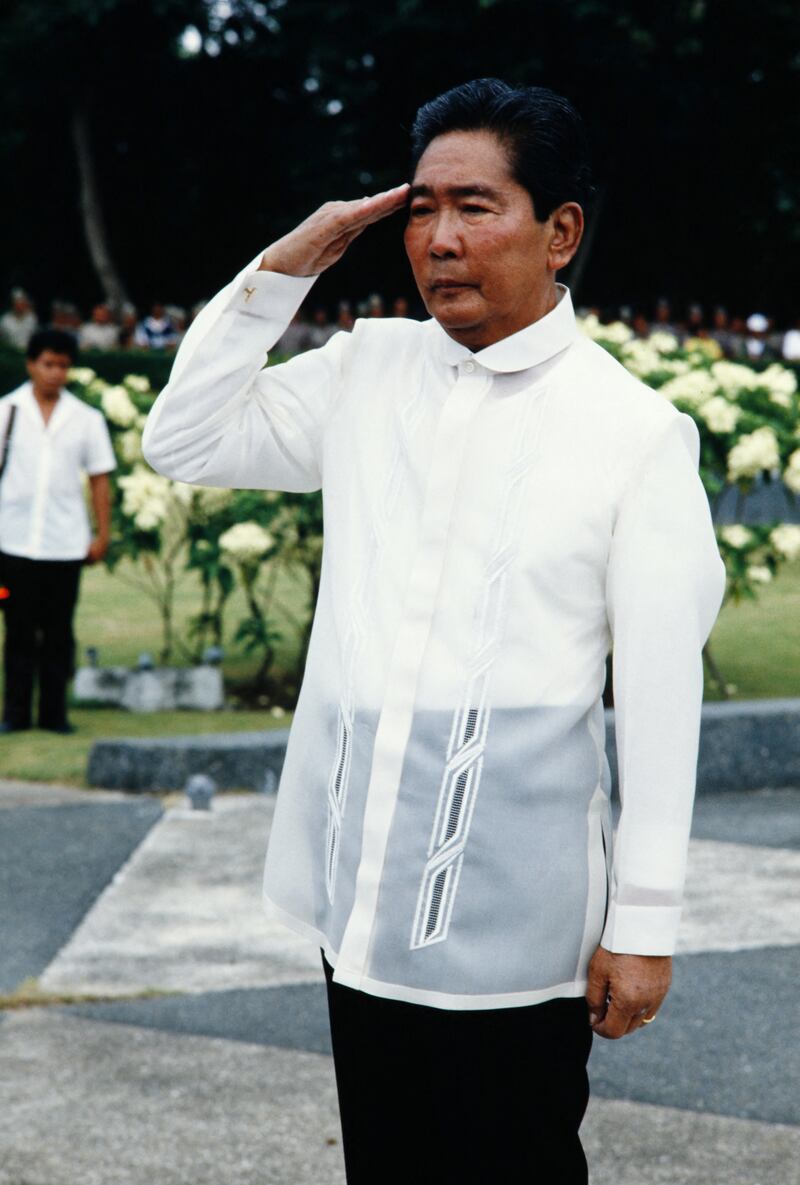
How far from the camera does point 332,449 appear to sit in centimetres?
241

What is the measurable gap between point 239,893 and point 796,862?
179cm

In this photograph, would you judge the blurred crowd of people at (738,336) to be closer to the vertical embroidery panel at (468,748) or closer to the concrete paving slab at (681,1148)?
the concrete paving slab at (681,1148)

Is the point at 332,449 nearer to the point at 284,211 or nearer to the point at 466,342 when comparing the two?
the point at 466,342

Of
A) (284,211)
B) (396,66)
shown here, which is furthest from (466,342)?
(284,211)

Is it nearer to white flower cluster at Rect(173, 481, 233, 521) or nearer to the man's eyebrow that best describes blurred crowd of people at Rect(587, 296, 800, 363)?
white flower cluster at Rect(173, 481, 233, 521)

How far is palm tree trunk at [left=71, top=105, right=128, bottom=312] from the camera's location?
30750 millimetres

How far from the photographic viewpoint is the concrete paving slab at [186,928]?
4418mm

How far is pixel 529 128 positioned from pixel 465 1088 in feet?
4.09

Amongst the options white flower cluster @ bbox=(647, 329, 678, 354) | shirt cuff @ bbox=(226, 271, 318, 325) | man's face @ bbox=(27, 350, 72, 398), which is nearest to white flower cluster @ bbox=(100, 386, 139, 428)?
man's face @ bbox=(27, 350, 72, 398)

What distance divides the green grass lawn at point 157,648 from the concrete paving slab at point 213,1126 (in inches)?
110

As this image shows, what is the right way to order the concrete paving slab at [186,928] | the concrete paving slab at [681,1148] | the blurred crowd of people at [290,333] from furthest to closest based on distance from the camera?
the blurred crowd of people at [290,333] < the concrete paving slab at [186,928] < the concrete paving slab at [681,1148]

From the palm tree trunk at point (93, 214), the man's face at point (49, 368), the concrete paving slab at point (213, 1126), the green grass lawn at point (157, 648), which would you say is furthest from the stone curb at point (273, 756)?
the palm tree trunk at point (93, 214)

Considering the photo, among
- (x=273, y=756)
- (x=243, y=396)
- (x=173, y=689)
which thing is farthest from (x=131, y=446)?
(x=243, y=396)

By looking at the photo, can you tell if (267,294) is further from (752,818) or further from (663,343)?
(663,343)
